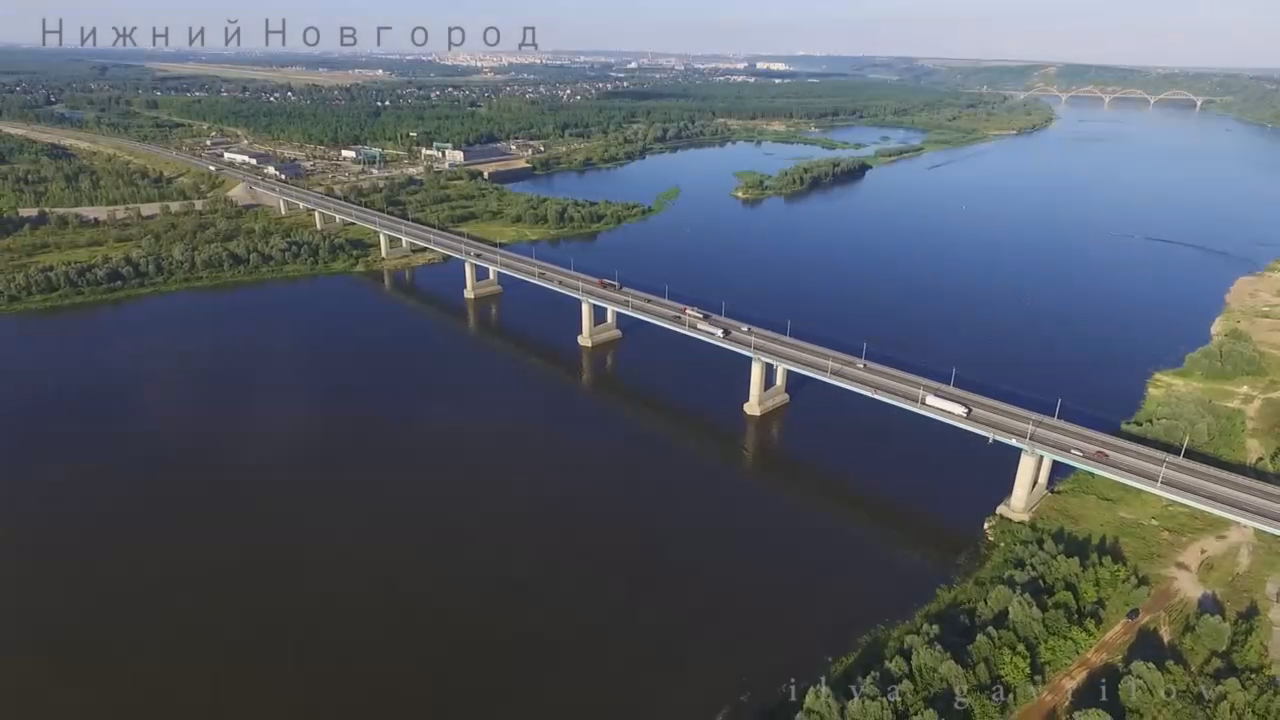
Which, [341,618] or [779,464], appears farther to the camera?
[779,464]

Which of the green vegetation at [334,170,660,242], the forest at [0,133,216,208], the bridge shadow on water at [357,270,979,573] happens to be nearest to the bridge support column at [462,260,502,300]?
the bridge shadow on water at [357,270,979,573]

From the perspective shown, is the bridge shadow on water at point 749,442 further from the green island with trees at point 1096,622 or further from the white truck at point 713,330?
the white truck at point 713,330

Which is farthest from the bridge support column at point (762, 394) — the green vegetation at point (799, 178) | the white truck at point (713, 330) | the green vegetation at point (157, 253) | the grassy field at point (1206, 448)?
the green vegetation at point (799, 178)

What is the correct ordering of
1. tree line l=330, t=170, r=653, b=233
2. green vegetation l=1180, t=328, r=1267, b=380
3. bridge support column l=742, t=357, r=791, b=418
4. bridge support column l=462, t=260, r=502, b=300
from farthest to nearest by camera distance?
tree line l=330, t=170, r=653, b=233
bridge support column l=462, t=260, r=502, b=300
green vegetation l=1180, t=328, r=1267, b=380
bridge support column l=742, t=357, r=791, b=418

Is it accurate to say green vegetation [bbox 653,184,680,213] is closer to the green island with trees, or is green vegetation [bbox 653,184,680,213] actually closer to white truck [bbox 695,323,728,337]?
white truck [bbox 695,323,728,337]

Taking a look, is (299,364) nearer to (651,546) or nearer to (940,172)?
(651,546)

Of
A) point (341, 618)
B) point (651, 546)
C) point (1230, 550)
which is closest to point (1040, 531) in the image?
point (1230, 550)
